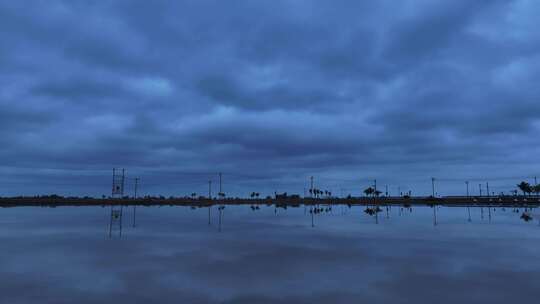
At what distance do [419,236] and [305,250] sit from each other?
13694 millimetres

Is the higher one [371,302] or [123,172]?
[123,172]

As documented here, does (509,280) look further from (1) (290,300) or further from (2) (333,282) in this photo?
(1) (290,300)

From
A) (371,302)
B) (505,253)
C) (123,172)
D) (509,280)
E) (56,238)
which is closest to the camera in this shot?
(371,302)

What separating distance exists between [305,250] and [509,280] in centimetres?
1166

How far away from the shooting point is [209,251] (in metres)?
24.0

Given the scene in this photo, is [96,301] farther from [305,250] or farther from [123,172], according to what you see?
[123,172]

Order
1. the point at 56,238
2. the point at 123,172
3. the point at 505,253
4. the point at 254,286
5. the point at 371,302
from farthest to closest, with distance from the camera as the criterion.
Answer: the point at 123,172
the point at 56,238
the point at 505,253
the point at 254,286
the point at 371,302

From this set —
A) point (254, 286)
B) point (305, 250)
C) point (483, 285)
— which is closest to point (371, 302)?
point (254, 286)

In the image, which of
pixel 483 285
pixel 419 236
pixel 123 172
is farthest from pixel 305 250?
pixel 123 172

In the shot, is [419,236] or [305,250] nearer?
[305,250]

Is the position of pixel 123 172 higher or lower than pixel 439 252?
higher

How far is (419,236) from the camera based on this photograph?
32312 millimetres

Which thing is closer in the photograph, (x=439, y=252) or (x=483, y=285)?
(x=483, y=285)

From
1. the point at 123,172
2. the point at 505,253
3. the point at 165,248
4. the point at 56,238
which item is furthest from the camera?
the point at 123,172
